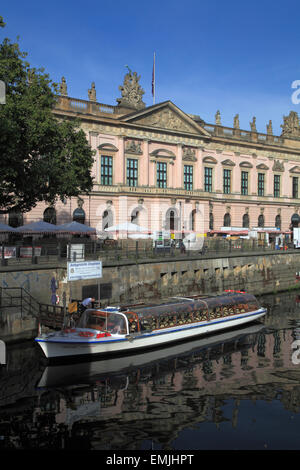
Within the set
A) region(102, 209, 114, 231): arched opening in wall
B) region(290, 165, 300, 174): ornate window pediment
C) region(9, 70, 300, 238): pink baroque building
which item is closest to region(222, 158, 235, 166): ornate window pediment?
region(9, 70, 300, 238): pink baroque building

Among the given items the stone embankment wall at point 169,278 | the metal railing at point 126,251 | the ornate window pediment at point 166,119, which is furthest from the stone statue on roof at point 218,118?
the stone embankment wall at point 169,278

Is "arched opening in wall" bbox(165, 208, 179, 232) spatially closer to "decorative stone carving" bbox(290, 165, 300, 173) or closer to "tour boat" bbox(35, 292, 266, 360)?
"tour boat" bbox(35, 292, 266, 360)

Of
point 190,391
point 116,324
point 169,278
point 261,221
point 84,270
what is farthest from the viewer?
point 261,221

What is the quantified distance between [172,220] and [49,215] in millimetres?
13674

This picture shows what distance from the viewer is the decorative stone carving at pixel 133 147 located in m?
44.4

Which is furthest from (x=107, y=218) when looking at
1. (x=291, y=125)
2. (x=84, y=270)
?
(x=291, y=125)

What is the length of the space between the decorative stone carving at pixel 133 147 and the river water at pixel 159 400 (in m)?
26.1

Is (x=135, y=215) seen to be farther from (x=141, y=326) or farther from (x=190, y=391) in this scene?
(x=190, y=391)

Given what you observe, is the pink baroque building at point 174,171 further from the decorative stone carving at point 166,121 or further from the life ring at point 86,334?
the life ring at point 86,334

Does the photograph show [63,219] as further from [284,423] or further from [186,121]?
[284,423]

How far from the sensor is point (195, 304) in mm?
24484

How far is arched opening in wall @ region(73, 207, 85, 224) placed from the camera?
40.7m

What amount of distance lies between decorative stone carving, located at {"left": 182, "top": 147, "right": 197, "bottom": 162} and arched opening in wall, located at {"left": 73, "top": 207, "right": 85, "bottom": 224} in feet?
45.4

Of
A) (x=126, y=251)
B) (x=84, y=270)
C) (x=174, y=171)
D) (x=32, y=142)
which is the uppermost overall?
(x=174, y=171)
